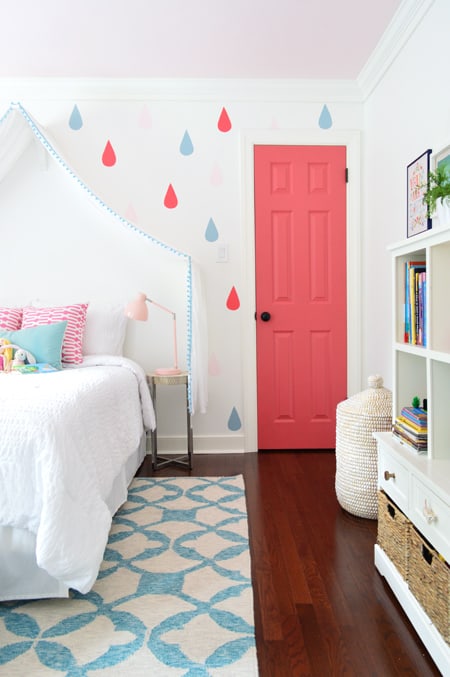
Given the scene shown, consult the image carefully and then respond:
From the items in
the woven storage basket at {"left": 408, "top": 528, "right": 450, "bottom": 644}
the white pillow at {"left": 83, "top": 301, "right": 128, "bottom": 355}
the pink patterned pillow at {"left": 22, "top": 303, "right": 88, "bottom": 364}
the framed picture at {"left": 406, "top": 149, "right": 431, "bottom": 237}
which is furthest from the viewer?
the white pillow at {"left": 83, "top": 301, "right": 128, "bottom": 355}

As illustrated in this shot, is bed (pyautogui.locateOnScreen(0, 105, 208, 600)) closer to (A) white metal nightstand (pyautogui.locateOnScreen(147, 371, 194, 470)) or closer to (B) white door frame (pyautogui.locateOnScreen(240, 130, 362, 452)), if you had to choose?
(A) white metal nightstand (pyautogui.locateOnScreen(147, 371, 194, 470))

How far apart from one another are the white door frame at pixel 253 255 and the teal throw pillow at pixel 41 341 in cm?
123

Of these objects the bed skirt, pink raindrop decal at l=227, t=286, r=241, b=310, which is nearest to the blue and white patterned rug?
the bed skirt

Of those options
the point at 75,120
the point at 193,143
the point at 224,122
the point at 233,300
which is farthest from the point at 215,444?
the point at 75,120

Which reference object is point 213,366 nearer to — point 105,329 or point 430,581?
point 105,329

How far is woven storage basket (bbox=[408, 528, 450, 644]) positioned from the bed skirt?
1.12m

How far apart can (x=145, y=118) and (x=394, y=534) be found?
2.96 m

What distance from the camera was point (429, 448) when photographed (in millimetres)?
1646

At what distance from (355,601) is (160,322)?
2243mm

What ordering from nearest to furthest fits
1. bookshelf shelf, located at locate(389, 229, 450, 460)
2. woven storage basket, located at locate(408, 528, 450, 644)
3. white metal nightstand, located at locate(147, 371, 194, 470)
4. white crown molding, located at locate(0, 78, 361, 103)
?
woven storage basket, located at locate(408, 528, 450, 644) → bookshelf shelf, located at locate(389, 229, 450, 460) → white metal nightstand, located at locate(147, 371, 194, 470) → white crown molding, located at locate(0, 78, 361, 103)

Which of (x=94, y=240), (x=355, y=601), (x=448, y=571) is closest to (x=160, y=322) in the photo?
(x=94, y=240)

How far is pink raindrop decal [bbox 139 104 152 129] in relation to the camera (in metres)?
3.48

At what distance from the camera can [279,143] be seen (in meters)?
3.49

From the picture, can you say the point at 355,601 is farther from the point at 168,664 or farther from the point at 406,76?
the point at 406,76
